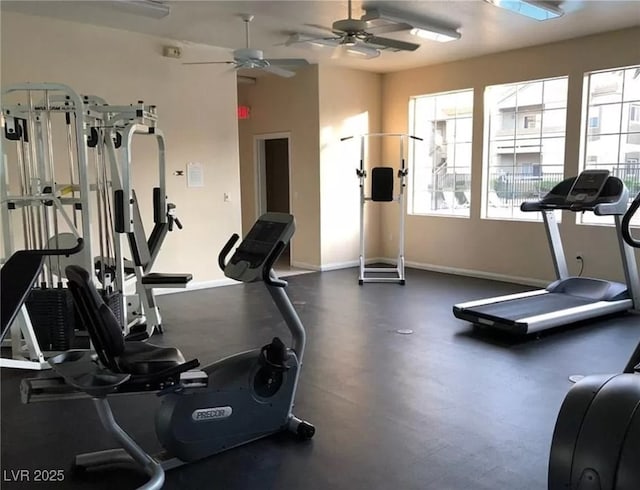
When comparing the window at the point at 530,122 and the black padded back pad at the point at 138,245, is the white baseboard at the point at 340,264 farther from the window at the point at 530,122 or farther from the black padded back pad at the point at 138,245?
the black padded back pad at the point at 138,245

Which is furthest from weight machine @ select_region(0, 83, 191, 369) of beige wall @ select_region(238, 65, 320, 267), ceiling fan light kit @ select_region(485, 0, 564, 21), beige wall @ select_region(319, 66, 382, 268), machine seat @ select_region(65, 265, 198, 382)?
ceiling fan light kit @ select_region(485, 0, 564, 21)

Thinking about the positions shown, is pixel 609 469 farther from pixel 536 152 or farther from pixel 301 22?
pixel 536 152

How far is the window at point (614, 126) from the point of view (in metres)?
6.31

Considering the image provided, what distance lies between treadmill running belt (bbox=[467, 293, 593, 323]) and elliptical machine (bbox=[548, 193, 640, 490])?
3089mm

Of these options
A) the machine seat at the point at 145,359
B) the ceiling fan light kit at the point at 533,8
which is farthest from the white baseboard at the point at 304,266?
the machine seat at the point at 145,359

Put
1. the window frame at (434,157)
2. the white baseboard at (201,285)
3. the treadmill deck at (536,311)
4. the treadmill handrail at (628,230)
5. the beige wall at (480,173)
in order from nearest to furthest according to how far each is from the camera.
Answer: the treadmill handrail at (628,230), the treadmill deck at (536,311), the beige wall at (480,173), the white baseboard at (201,285), the window frame at (434,157)

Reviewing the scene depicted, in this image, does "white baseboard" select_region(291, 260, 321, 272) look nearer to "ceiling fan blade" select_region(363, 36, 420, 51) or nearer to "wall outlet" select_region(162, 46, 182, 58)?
"wall outlet" select_region(162, 46, 182, 58)

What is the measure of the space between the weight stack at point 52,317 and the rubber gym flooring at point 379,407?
37 cm

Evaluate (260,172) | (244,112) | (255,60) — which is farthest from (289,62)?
(260,172)

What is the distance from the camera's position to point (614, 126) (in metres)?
6.45

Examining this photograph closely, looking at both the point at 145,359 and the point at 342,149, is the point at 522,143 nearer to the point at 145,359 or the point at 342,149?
the point at 342,149

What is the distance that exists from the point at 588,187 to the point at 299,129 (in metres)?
4.35

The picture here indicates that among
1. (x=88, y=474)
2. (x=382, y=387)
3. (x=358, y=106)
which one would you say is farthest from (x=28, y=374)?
(x=358, y=106)

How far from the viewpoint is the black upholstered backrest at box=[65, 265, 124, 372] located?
7.97ft
